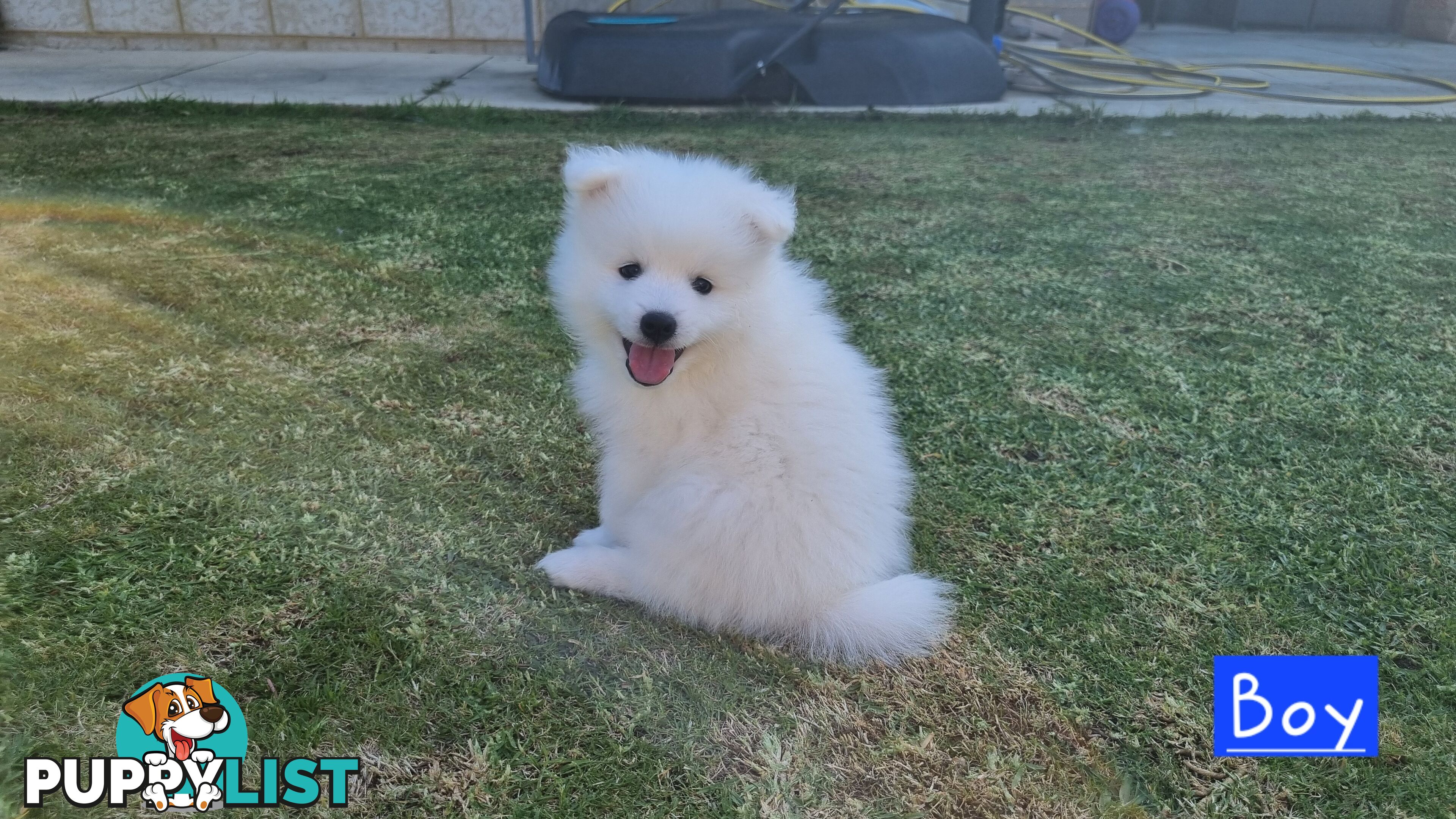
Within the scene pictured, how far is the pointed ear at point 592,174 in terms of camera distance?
1699mm

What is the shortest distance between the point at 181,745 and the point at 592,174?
3.87 feet

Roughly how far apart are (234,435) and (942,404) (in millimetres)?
1866

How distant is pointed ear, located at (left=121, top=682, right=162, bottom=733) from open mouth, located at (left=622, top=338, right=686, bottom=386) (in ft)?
3.10

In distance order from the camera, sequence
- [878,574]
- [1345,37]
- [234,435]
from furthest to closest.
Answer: [1345,37] < [234,435] < [878,574]

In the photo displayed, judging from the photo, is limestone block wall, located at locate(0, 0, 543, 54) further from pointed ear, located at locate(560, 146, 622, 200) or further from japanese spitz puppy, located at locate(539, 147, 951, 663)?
japanese spitz puppy, located at locate(539, 147, 951, 663)

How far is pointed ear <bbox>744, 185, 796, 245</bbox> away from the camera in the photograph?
1652mm

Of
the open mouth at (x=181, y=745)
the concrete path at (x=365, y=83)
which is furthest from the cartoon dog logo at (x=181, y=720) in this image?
the concrete path at (x=365, y=83)

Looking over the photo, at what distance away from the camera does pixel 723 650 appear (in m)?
1.63

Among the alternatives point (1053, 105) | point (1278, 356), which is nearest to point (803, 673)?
point (1278, 356)

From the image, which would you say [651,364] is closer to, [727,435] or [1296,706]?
[727,435]

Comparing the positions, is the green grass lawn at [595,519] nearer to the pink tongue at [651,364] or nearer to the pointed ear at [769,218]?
the pink tongue at [651,364]

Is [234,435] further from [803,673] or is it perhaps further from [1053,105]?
[1053,105]

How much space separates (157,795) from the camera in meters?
1.25

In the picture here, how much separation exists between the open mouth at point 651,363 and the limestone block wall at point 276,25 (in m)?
7.51
